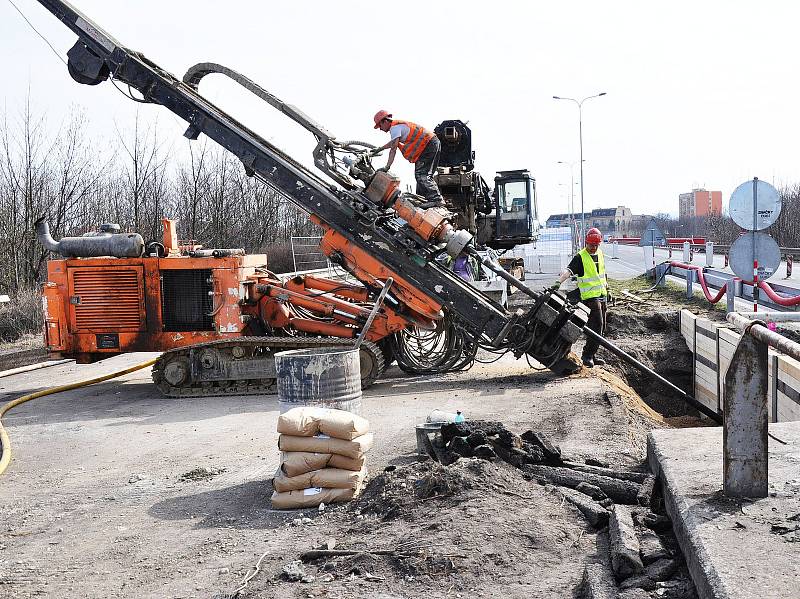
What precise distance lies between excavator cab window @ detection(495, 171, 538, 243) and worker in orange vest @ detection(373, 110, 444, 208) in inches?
491

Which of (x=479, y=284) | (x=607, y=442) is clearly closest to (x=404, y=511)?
(x=607, y=442)

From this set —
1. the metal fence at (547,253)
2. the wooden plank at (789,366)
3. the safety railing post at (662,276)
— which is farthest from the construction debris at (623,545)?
the metal fence at (547,253)

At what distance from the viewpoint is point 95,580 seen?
4.96 metres

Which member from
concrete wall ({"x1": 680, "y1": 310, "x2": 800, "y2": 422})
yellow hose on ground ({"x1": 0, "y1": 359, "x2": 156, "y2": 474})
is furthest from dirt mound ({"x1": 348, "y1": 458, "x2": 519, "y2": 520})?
yellow hose on ground ({"x1": 0, "y1": 359, "x2": 156, "y2": 474})

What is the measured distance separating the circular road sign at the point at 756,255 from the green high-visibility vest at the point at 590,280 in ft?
7.75

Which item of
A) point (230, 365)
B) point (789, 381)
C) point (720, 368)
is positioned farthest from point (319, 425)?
point (720, 368)

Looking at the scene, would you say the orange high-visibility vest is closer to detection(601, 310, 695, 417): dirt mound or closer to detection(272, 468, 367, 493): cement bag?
detection(601, 310, 695, 417): dirt mound

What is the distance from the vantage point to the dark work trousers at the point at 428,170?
11875 millimetres

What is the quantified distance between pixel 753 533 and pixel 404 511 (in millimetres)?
2304

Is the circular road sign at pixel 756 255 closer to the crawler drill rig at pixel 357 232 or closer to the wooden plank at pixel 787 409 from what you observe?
the crawler drill rig at pixel 357 232

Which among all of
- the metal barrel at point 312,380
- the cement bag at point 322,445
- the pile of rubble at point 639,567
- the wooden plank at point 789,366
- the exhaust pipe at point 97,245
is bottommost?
the pile of rubble at point 639,567

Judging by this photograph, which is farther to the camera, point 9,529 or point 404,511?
point 9,529

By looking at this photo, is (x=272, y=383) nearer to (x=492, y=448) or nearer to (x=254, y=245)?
(x=492, y=448)

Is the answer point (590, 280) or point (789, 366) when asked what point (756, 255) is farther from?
point (789, 366)
